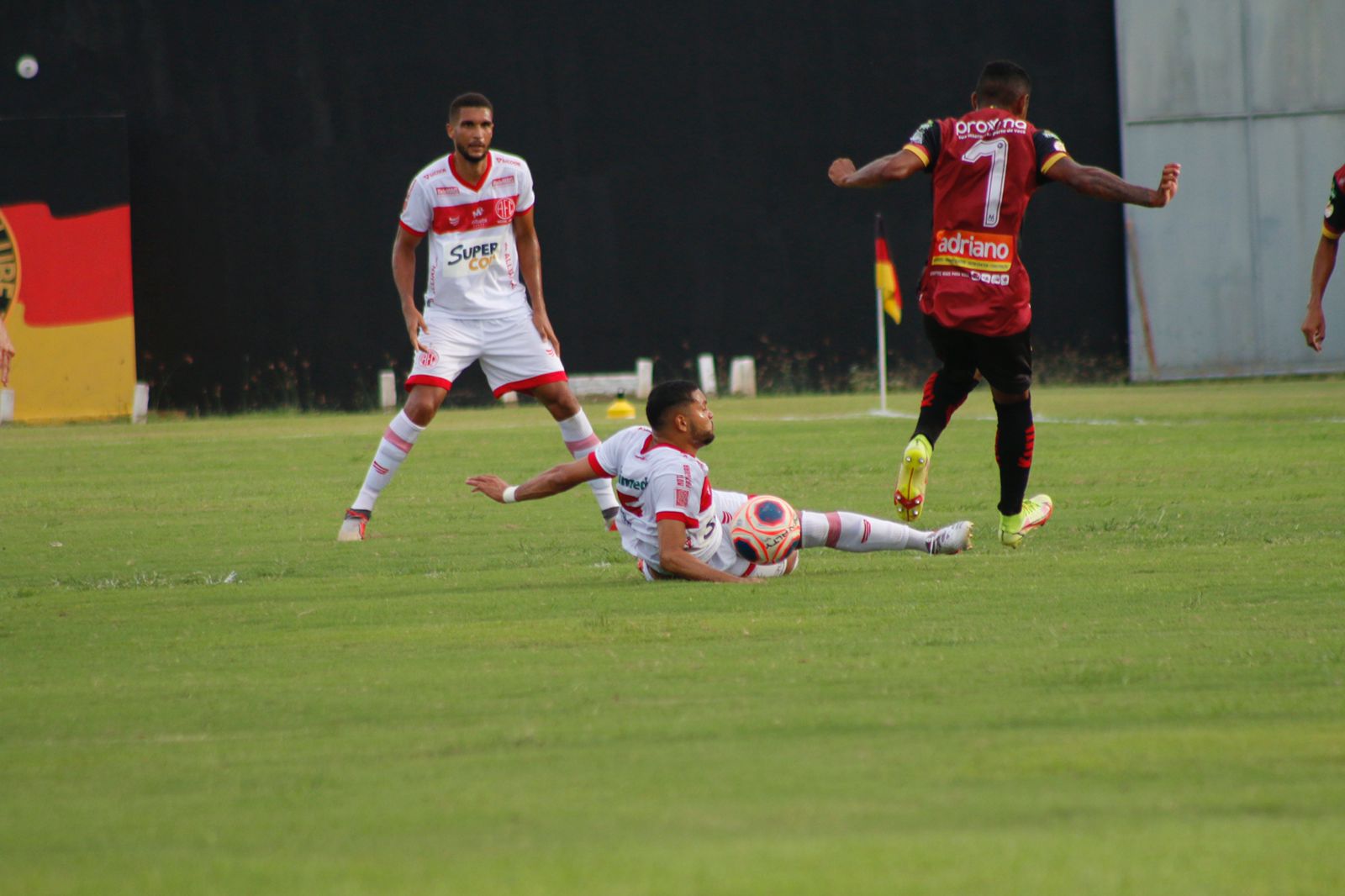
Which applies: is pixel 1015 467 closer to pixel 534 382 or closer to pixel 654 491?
pixel 654 491

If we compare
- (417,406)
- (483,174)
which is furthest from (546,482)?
(483,174)

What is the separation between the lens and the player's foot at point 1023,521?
795 cm

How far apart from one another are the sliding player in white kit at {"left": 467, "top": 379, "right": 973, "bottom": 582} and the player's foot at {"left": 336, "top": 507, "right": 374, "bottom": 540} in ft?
6.34

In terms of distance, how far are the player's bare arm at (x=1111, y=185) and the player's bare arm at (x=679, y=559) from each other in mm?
2190

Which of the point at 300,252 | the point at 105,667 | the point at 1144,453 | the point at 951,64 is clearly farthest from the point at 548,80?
the point at 105,667

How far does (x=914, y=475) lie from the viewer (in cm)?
781

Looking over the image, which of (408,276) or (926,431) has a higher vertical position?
(408,276)

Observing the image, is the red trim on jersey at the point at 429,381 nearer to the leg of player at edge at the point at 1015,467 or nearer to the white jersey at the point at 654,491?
the white jersey at the point at 654,491

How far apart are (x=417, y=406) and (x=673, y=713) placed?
213 inches

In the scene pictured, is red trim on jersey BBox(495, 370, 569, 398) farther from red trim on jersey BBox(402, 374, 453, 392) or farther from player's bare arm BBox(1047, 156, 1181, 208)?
player's bare arm BBox(1047, 156, 1181, 208)

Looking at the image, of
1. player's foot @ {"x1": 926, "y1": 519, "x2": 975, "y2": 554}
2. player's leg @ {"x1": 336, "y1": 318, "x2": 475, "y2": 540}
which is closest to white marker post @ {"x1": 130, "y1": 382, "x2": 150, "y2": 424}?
player's leg @ {"x1": 336, "y1": 318, "x2": 475, "y2": 540}

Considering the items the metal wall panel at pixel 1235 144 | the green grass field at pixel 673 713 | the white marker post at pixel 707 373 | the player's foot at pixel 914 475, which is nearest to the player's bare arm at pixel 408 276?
the green grass field at pixel 673 713

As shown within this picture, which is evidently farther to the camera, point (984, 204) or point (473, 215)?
point (473, 215)

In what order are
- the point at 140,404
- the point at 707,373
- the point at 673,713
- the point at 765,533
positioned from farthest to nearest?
the point at 707,373
the point at 140,404
the point at 765,533
the point at 673,713
